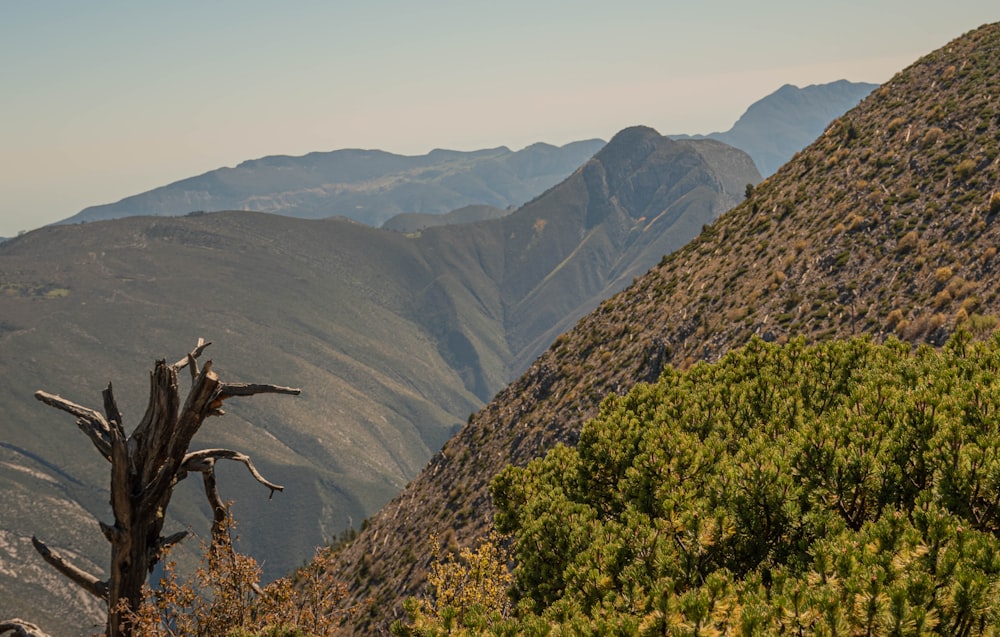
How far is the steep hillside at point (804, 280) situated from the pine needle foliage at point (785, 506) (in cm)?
2186

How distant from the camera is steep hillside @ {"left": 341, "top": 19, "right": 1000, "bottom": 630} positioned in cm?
4375

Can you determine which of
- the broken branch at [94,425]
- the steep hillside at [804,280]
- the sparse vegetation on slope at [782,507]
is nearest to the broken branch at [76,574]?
the broken branch at [94,425]

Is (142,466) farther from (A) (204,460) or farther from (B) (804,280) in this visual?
(B) (804,280)

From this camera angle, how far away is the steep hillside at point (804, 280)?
43750mm

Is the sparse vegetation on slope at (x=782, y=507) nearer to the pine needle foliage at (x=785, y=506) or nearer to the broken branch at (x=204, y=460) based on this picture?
the pine needle foliage at (x=785, y=506)

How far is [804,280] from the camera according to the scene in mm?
51219

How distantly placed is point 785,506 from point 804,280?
145ft

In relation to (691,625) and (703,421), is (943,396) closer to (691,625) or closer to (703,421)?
(703,421)

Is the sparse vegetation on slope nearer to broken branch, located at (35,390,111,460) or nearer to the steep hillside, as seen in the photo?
broken branch, located at (35,390,111,460)

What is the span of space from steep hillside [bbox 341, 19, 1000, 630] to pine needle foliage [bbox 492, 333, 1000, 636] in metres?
21.9

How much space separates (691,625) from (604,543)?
4.07 m

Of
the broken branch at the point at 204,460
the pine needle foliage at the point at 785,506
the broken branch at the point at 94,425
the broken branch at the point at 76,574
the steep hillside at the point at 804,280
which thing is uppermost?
the broken branch at the point at 94,425

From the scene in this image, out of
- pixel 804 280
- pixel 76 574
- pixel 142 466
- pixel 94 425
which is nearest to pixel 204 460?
pixel 142 466

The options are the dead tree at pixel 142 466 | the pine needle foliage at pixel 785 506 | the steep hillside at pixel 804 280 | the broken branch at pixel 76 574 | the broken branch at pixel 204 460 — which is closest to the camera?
the pine needle foliage at pixel 785 506
